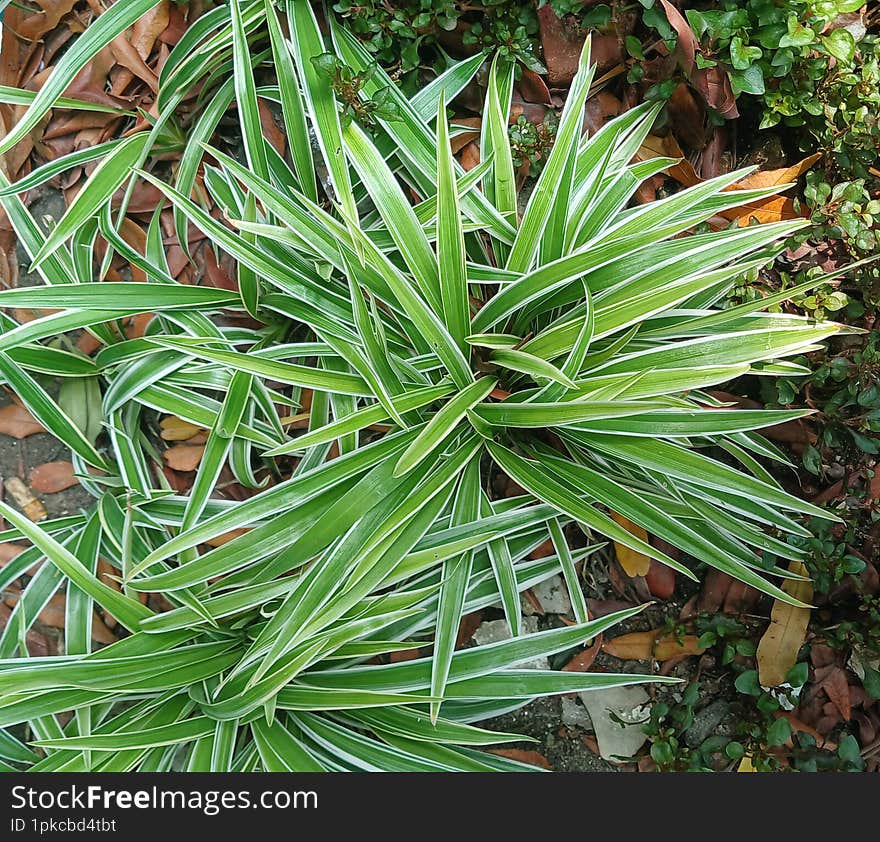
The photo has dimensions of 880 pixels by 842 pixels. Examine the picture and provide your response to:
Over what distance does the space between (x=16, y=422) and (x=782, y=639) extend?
1447 millimetres

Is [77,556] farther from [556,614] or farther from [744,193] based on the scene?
[744,193]

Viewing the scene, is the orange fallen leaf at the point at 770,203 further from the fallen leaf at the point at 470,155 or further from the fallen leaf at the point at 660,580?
the fallen leaf at the point at 660,580

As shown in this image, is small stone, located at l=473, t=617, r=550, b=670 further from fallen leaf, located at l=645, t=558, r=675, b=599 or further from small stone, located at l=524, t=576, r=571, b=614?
fallen leaf, located at l=645, t=558, r=675, b=599

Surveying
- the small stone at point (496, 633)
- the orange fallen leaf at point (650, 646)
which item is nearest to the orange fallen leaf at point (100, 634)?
the small stone at point (496, 633)

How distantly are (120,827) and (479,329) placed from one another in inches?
38.5

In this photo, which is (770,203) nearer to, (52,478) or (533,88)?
(533,88)

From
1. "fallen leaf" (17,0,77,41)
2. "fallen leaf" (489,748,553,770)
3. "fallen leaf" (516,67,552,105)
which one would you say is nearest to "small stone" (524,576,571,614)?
"fallen leaf" (489,748,553,770)

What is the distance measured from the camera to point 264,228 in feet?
3.70

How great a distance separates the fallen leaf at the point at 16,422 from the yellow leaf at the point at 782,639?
1375 mm

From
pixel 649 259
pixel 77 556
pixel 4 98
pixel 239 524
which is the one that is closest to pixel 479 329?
pixel 649 259

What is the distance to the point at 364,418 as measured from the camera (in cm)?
109

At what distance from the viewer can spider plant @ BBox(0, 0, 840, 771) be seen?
42.5 inches

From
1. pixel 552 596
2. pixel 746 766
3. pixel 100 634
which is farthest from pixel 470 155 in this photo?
pixel 746 766

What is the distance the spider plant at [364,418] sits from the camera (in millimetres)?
1080
